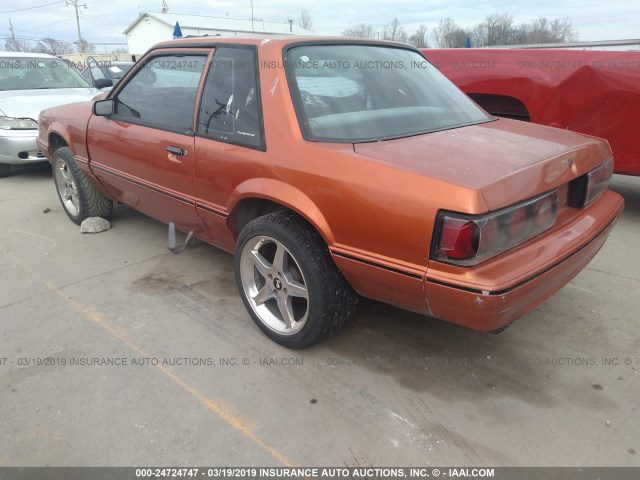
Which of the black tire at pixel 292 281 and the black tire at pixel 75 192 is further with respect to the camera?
the black tire at pixel 75 192

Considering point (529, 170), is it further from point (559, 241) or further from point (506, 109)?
point (506, 109)

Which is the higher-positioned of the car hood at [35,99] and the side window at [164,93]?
the side window at [164,93]

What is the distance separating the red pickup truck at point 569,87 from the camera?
171 inches

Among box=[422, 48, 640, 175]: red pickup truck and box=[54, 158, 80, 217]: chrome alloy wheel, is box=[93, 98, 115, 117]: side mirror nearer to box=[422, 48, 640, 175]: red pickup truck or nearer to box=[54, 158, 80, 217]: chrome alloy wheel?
box=[54, 158, 80, 217]: chrome alloy wheel

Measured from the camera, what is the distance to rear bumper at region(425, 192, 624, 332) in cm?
188

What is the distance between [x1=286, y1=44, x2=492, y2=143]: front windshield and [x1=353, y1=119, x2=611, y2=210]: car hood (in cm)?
16

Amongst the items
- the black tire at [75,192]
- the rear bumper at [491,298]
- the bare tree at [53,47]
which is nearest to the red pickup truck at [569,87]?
the rear bumper at [491,298]

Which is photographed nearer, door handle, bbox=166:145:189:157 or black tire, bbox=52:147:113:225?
door handle, bbox=166:145:189:157

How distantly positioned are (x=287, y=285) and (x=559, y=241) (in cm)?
134

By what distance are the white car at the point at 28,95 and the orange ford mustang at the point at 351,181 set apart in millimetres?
3448

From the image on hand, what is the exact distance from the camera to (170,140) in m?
3.07

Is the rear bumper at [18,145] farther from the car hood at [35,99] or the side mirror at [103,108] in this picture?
the side mirror at [103,108]

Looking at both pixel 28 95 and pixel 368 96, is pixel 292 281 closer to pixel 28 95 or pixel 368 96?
pixel 368 96

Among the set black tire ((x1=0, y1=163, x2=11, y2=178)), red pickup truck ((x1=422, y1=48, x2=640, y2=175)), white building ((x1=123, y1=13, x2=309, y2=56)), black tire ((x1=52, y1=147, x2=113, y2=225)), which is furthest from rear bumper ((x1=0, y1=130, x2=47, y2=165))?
white building ((x1=123, y1=13, x2=309, y2=56))
